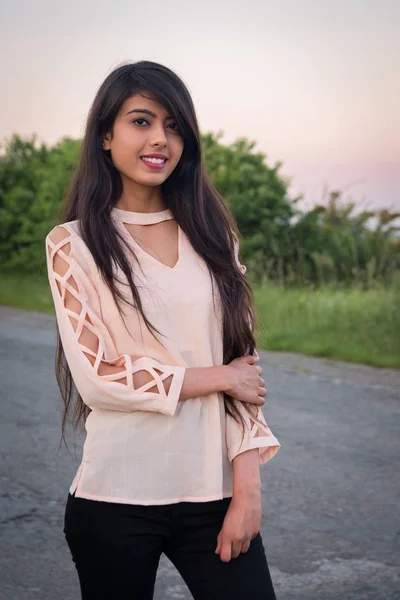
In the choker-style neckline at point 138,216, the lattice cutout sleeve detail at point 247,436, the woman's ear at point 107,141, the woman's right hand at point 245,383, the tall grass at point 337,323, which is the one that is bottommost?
the tall grass at point 337,323

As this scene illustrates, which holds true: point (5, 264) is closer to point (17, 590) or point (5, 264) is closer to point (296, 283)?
point (296, 283)

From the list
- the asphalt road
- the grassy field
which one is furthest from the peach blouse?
the grassy field

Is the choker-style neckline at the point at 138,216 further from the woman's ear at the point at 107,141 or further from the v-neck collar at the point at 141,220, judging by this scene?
the woman's ear at the point at 107,141

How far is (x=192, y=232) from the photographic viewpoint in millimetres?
2334

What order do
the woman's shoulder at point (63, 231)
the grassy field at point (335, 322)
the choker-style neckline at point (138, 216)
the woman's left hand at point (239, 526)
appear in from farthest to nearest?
1. the grassy field at point (335, 322)
2. the choker-style neckline at point (138, 216)
3. the woman's shoulder at point (63, 231)
4. the woman's left hand at point (239, 526)

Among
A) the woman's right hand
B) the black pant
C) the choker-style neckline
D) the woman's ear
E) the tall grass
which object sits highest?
the woman's ear

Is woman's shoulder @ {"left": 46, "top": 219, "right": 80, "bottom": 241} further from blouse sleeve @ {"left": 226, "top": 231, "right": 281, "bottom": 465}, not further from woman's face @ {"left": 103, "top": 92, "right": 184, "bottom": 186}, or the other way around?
blouse sleeve @ {"left": 226, "top": 231, "right": 281, "bottom": 465}

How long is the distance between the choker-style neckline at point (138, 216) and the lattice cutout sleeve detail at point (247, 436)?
523 mm

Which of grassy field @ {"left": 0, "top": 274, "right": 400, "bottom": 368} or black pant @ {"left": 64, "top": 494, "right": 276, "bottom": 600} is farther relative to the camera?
grassy field @ {"left": 0, "top": 274, "right": 400, "bottom": 368}

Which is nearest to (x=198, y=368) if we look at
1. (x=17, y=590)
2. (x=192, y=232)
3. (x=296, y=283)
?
(x=192, y=232)

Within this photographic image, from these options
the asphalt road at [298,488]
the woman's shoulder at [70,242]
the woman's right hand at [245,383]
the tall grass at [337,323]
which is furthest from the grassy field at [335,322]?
the woman's shoulder at [70,242]

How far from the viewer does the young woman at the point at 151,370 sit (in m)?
2.10

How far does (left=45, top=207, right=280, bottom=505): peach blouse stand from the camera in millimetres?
2105

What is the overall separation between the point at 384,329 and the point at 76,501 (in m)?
8.41
